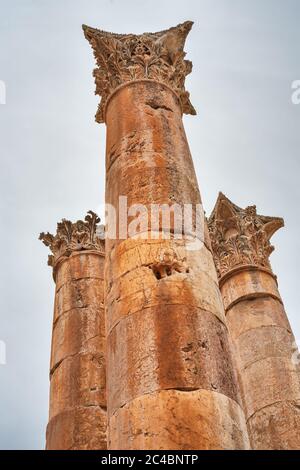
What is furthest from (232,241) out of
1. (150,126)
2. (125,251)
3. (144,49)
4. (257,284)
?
(125,251)

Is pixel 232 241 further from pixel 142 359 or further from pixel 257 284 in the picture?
pixel 142 359

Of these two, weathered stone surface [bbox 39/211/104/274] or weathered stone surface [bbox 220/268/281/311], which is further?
weathered stone surface [bbox 39/211/104/274]

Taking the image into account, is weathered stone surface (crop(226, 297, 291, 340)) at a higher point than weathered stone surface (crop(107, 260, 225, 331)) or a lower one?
higher

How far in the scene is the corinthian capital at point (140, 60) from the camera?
34.6ft

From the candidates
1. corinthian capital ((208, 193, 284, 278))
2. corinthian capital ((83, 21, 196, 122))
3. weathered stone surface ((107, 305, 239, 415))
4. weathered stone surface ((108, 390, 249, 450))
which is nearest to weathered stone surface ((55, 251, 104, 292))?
corinthian capital ((208, 193, 284, 278))

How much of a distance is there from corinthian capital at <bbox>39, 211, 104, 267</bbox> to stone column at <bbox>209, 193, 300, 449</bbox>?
3.35 meters

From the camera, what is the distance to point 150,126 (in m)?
8.99

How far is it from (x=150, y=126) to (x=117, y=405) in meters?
4.60

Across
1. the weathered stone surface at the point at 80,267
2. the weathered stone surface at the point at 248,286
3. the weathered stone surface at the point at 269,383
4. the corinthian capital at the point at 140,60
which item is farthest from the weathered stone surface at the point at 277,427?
the corinthian capital at the point at 140,60

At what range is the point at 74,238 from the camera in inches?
600

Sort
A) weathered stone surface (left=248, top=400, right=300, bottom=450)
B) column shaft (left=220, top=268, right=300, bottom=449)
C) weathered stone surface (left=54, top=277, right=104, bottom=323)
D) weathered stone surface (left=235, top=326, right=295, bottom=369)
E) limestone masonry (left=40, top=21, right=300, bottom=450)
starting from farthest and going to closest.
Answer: weathered stone surface (left=54, top=277, right=104, bottom=323) < weathered stone surface (left=235, top=326, right=295, bottom=369) < column shaft (left=220, top=268, right=300, bottom=449) < weathered stone surface (left=248, top=400, right=300, bottom=450) < limestone masonry (left=40, top=21, right=300, bottom=450)

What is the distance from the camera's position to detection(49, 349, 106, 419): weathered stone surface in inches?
443

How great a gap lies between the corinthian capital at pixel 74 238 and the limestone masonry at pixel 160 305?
0.13 ft

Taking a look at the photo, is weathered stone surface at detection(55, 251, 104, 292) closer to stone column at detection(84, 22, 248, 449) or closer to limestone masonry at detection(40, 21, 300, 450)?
limestone masonry at detection(40, 21, 300, 450)
